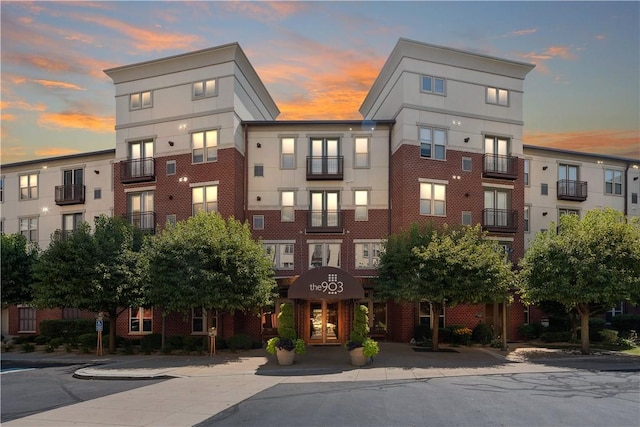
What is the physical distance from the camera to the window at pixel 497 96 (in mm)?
30125

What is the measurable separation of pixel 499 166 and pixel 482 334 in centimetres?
1015

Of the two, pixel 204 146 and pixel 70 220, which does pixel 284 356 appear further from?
pixel 70 220

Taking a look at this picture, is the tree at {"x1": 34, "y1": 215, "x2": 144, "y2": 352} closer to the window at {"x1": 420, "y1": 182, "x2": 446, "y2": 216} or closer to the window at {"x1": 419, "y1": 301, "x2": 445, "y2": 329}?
the window at {"x1": 419, "y1": 301, "x2": 445, "y2": 329}

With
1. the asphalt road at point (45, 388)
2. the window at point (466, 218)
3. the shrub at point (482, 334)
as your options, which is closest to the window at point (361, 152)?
the window at point (466, 218)

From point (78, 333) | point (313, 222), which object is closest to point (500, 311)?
point (313, 222)

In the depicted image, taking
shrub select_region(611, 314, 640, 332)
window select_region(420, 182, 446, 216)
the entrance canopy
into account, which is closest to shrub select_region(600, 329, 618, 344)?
shrub select_region(611, 314, 640, 332)

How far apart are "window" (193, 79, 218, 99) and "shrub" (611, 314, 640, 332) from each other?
28886mm

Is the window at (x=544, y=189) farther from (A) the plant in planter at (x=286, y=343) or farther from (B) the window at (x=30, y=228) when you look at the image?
(B) the window at (x=30, y=228)

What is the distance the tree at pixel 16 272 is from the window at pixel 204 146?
35.3 feet

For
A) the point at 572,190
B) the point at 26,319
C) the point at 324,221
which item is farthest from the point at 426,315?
the point at 26,319

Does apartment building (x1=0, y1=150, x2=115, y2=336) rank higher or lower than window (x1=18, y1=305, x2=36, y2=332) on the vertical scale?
higher

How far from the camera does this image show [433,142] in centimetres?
2897

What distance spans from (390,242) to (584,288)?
8.97m

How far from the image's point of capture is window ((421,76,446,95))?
95.1ft
